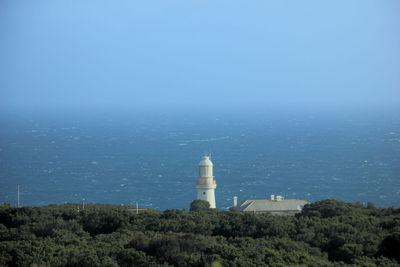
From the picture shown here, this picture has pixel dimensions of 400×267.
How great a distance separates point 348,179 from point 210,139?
159 feet

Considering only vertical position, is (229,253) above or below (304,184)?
above

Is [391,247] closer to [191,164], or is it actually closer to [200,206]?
Answer: [200,206]

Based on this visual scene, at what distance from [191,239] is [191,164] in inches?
2357

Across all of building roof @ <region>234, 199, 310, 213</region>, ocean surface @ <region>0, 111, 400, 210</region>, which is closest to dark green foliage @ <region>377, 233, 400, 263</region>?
building roof @ <region>234, 199, 310, 213</region>

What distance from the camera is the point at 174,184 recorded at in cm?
6731

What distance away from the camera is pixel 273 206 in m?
38.1

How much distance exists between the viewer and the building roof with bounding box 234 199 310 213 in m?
37.4

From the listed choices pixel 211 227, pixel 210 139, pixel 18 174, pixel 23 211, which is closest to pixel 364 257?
pixel 211 227

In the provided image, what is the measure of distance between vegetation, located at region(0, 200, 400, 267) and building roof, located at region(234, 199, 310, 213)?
553 centimetres

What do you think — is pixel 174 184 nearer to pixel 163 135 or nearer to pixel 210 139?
pixel 210 139

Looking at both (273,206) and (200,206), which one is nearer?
(200,206)

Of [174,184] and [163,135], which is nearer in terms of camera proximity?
[174,184]

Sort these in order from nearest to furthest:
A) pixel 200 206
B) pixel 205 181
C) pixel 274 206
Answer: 1. pixel 200 206
2. pixel 205 181
3. pixel 274 206

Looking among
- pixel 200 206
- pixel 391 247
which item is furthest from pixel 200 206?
pixel 391 247
